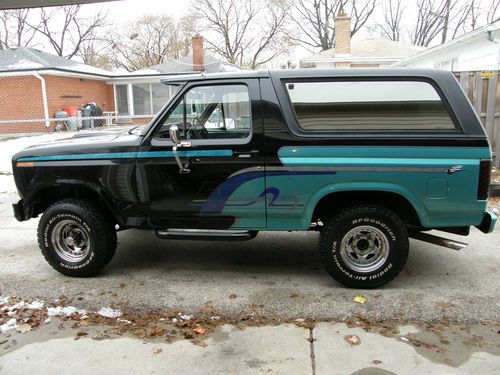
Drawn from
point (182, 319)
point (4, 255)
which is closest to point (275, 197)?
point (182, 319)

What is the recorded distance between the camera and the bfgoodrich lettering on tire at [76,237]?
185 inches

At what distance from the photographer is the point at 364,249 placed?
4.43m

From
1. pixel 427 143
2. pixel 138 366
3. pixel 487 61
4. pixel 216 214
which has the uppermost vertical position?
pixel 487 61

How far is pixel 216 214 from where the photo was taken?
4547 mm

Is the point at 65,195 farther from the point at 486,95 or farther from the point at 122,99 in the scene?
the point at 122,99

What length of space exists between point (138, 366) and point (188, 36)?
4508 centimetres

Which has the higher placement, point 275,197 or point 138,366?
point 275,197

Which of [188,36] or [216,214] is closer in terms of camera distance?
[216,214]

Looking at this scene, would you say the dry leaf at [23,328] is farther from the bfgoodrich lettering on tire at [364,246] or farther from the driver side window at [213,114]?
the bfgoodrich lettering on tire at [364,246]

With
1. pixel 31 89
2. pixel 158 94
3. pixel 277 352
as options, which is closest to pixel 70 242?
pixel 277 352

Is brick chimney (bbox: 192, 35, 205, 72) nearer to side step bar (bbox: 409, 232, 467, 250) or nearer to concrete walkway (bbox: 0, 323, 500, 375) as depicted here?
side step bar (bbox: 409, 232, 467, 250)

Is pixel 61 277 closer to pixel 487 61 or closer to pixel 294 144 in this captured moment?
pixel 294 144

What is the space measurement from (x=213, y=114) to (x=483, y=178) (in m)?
2.62

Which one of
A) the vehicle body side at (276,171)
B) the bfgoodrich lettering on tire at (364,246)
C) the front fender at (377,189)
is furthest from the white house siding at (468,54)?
the bfgoodrich lettering on tire at (364,246)
